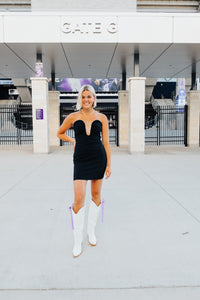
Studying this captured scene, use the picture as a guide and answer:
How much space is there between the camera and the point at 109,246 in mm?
3152

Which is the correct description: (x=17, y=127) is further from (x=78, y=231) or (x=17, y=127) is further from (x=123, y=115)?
(x=78, y=231)

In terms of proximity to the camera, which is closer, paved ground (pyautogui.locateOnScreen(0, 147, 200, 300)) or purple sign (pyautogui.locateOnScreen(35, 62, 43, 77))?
paved ground (pyautogui.locateOnScreen(0, 147, 200, 300))

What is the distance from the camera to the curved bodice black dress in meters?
2.95

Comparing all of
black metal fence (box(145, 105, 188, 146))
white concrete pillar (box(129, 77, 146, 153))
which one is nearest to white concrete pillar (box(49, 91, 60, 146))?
white concrete pillar (box(129, 77, 146, 153))

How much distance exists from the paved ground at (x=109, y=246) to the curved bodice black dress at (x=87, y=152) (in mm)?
921

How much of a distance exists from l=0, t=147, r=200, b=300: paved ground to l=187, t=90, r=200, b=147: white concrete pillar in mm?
10482

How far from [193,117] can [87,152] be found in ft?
46.9

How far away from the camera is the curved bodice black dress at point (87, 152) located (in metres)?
2.95

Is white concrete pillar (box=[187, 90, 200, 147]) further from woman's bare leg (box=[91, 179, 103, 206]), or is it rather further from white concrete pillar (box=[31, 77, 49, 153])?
woman's bare leg (box=[91, 179, 103, 206])

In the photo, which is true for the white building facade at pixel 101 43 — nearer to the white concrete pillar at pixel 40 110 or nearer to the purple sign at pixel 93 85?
the white concrete pillar at pixel 40 110

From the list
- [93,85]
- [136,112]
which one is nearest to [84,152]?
[136,112]

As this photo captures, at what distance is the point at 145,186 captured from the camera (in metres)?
6.08

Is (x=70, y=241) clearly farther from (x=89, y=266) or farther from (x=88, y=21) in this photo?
(x=88, y=21)

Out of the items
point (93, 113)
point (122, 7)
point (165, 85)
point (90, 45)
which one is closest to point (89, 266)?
point (93, 113)
